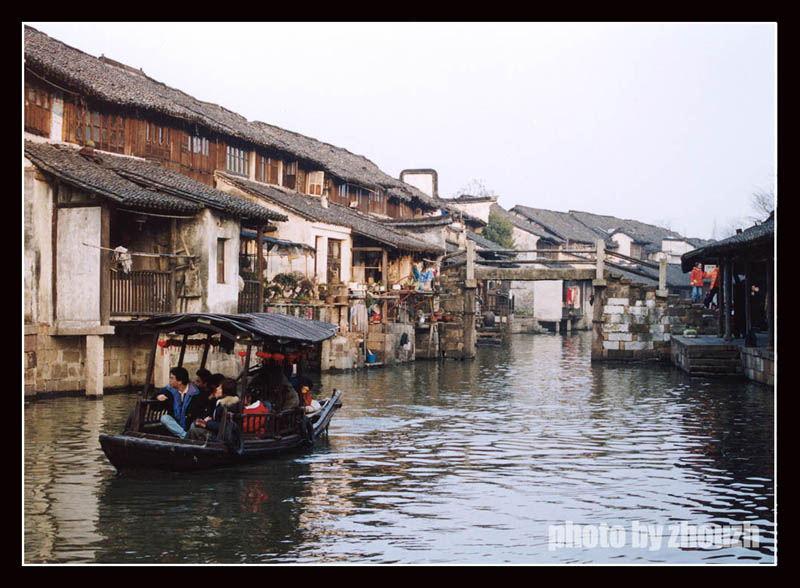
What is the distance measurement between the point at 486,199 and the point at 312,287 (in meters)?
31.7

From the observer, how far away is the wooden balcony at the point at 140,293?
19.2 m

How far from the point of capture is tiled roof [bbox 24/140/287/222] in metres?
18.4

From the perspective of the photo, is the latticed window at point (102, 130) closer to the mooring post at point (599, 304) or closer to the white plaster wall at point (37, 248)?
the white plaster wall at point (37, 248)

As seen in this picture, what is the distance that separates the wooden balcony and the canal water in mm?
1895

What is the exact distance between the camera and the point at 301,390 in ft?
48.6

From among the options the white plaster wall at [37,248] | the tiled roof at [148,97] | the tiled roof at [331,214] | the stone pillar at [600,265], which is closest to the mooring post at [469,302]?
the tiled roof at [331,214]

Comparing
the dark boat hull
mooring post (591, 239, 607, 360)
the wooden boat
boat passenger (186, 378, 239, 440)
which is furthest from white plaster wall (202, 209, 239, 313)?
mooring post (591, 239, 607, 360)

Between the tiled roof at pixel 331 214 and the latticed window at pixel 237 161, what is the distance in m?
0.34

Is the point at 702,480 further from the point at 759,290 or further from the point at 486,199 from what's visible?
the point at 486,199

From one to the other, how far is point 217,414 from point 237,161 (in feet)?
59.8

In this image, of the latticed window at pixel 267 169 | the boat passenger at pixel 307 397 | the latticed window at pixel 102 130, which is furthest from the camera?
the latticed window at pixel 267 169

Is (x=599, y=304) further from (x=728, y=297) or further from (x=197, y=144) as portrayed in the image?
(x=197, y=144)

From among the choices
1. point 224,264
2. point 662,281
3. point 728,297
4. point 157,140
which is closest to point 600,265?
point 662,281

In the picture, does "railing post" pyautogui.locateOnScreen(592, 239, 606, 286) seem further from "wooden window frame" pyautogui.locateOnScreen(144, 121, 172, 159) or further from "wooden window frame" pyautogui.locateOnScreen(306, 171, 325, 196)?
"wooden window frame" pyautogui.locateOnScreen(144, 121, 172, 159)
